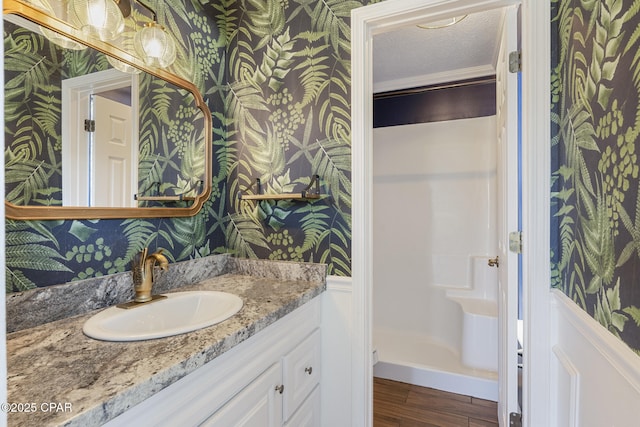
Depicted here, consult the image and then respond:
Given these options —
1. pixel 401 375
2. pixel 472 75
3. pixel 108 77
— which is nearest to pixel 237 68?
pixel 108 77

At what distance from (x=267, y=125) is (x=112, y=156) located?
700 millimetres

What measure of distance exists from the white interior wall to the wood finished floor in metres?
0.68

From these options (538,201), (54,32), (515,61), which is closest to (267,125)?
(54,32)

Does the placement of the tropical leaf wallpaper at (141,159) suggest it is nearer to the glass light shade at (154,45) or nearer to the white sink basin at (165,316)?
the glass light shade at (154,45)

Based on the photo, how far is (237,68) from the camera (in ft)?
5.49

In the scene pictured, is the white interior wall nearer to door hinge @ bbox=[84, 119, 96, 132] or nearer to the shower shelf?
the shower shelf

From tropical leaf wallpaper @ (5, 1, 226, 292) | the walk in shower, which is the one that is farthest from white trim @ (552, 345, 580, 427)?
tropical leaf wallpaper @ (5, 1, 226, 292)

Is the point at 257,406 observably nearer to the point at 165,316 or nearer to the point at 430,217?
the point at 165,316

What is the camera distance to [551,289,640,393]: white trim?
662 millimetres

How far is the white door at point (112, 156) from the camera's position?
3.65ft

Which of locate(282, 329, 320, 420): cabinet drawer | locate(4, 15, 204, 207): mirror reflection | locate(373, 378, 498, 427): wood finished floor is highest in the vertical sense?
locate(4, 15, 204, 207): mirror reflection

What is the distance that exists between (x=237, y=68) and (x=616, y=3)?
1493 mm

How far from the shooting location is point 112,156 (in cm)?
116

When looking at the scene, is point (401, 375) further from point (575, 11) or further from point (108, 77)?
point (108, 77)
